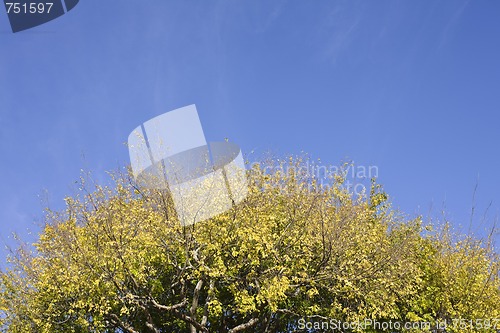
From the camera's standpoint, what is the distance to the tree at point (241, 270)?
73.9 ft

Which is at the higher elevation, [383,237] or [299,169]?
[299,169]

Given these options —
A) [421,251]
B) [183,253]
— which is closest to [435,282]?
[421,251]

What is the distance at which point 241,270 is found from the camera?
23906 mm

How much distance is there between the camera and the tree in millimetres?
22516

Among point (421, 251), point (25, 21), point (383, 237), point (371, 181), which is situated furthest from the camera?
point (371, 181)

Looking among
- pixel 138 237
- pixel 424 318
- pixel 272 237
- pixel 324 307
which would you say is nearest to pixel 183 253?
pixel 138 237

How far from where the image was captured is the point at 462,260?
28.4m

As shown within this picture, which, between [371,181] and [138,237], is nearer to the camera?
[138,237]

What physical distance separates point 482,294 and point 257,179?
1311cm

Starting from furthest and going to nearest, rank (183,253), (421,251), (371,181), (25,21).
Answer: (371,181) → (421,251) → (183,253) → (25,21)

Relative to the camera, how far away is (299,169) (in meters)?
27.6

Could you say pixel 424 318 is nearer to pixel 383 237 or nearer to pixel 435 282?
pixel 435 282

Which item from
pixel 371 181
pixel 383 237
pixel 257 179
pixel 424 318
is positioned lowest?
pixel 424 318

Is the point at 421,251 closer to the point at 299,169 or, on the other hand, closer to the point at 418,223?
the point at 418,223
